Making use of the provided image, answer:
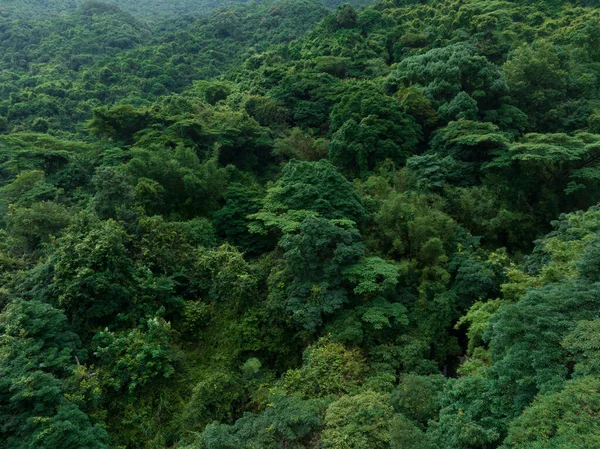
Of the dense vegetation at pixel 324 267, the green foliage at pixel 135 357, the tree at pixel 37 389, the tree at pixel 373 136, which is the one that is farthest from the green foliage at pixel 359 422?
the tree at pixel 373 136

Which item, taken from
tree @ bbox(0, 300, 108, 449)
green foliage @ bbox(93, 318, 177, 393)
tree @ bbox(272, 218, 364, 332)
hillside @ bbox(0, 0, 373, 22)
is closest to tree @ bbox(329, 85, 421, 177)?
tree @ bbox(272, 218, 364, 332)

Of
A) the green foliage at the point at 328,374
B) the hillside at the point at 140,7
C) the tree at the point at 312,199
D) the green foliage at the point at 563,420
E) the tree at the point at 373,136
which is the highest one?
the hillside at the point at 140,7

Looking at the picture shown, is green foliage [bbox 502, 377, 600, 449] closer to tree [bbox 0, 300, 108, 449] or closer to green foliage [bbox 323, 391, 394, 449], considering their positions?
green foliage [bbox 323, 391, 394, 449]

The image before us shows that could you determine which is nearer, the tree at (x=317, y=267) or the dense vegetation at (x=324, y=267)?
the dense vegetation at (x=324, y=267)

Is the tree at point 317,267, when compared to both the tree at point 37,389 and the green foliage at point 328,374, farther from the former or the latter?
the tree at point 37,389

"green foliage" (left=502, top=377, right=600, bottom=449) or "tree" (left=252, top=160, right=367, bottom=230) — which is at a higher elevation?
"tree" (left=252, top=160, right=367, bottom=230)

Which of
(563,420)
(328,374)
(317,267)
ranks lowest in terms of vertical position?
(328,374)

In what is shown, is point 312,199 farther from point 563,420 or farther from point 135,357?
point 563,420

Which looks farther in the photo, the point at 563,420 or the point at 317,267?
the point at 317,267

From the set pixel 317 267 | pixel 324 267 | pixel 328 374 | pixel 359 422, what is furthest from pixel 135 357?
pixel 359 422
